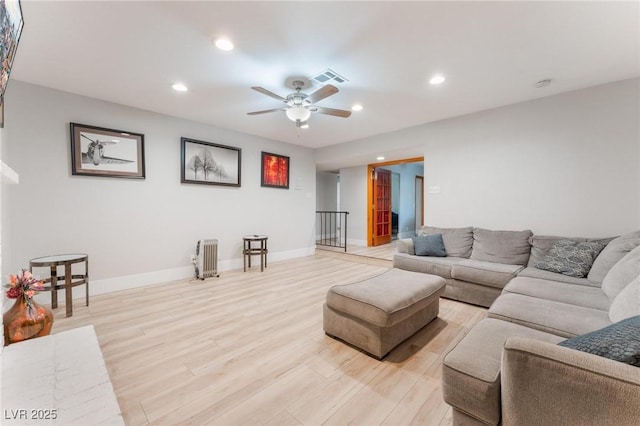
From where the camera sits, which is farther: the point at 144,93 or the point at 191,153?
the point at 191,153

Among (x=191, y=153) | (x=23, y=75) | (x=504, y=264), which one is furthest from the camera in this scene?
(x=191, y=153)

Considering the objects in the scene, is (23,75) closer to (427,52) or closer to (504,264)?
(427,52)

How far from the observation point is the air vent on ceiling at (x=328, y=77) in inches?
99.6

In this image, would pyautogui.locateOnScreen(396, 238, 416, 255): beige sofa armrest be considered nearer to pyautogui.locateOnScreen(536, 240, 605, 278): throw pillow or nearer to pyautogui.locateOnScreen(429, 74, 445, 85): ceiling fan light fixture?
pyautogui.locateOnScreen(536, 240, 605, 278): throw pillow

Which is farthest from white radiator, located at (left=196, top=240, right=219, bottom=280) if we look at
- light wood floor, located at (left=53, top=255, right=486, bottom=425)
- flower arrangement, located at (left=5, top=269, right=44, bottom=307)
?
flower arrangement, located at (left=5, top=269, right=44, bottom=307)

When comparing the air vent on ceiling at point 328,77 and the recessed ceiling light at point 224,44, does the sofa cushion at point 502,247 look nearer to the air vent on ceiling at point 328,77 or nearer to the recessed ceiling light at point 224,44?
the air vent on ceiling at point 328,77

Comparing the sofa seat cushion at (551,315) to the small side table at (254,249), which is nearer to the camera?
the sofa seat cushion at (551,315)

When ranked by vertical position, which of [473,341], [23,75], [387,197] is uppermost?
[23,75]

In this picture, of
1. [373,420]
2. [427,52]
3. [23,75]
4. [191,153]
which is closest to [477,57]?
[427,52]

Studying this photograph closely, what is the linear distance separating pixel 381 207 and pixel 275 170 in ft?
11.0

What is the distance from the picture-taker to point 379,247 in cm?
661

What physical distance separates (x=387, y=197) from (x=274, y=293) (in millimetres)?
5035

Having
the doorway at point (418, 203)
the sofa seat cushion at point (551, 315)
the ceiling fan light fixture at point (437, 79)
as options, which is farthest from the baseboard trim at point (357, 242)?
the sofa seat cushion at point (551, 315)

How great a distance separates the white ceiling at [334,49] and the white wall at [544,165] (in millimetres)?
312
